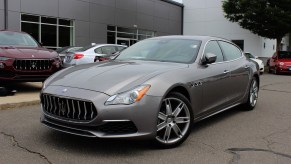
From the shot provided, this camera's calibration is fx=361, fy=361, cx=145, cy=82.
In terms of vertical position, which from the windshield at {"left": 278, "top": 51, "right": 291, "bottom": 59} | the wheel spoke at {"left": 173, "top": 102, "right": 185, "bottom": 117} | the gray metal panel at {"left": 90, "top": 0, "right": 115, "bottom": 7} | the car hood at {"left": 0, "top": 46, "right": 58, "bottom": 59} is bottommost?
the wheel spoke at {"left": 173, "top": 102, "right": 185, "bottom": 117}

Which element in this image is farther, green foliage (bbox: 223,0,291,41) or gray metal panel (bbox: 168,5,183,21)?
gray metal panel (bbox: 168,5,183,21)

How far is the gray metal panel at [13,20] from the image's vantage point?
2078 cm

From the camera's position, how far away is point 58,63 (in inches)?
362

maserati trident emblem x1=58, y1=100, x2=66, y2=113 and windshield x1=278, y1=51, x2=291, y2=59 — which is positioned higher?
windshield x1=278, y1=51, x2=291, y2=59

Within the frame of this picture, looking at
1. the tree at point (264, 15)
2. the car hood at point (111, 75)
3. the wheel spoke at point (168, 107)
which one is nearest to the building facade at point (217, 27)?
the tree at point (264, 15)

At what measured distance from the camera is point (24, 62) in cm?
854

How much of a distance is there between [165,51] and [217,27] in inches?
1272

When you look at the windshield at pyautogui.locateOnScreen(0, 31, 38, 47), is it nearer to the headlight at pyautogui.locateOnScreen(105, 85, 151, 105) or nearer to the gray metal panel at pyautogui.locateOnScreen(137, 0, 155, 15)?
the headlight at pyautogui.locateOnScreen(105, 85, 151, 105)

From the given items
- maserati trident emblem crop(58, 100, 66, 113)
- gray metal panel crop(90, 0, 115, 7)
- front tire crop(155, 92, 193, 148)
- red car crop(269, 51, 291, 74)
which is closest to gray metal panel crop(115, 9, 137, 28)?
gray metal panel crop(90, 0, 115, 7)

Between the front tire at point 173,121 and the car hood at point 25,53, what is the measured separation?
5172mm

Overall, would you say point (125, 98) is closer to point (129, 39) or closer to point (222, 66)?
point (222, 66)

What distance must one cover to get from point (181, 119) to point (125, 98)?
0.95m

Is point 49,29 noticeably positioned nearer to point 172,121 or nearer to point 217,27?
point 217,27

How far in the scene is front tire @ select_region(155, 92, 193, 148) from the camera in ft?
14.4
